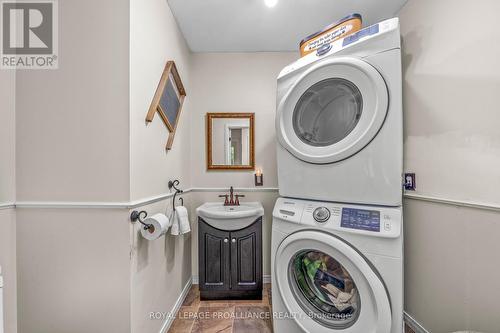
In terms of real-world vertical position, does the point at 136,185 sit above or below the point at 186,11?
below

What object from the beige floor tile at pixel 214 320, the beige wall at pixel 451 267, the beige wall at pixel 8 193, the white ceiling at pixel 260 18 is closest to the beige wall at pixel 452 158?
the beige wall at pixel 451 267

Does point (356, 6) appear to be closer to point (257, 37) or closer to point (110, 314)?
point (257, 37)

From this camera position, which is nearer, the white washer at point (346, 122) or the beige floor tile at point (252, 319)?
the white washer at point (346, 122)

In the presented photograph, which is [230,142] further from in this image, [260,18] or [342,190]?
[342,190]

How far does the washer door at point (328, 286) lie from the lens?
112 centimetres

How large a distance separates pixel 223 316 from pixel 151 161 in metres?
1.35

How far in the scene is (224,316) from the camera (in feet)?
5.92

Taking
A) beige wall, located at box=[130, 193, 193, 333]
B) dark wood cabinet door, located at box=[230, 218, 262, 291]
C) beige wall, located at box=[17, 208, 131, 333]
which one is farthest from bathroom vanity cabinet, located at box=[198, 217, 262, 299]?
beige wall, located at box=[17, 208, 131, 333]

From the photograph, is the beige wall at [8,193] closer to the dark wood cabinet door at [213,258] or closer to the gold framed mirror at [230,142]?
the dark wood cabinet door at [213,258]

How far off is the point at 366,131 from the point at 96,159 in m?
1.39

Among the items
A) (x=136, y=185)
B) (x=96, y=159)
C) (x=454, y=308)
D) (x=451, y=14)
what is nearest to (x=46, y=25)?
(x=96, y=159)

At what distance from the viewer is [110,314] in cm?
112

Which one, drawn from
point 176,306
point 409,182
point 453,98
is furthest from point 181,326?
point 453,98

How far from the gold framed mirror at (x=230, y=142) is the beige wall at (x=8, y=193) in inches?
57.5
